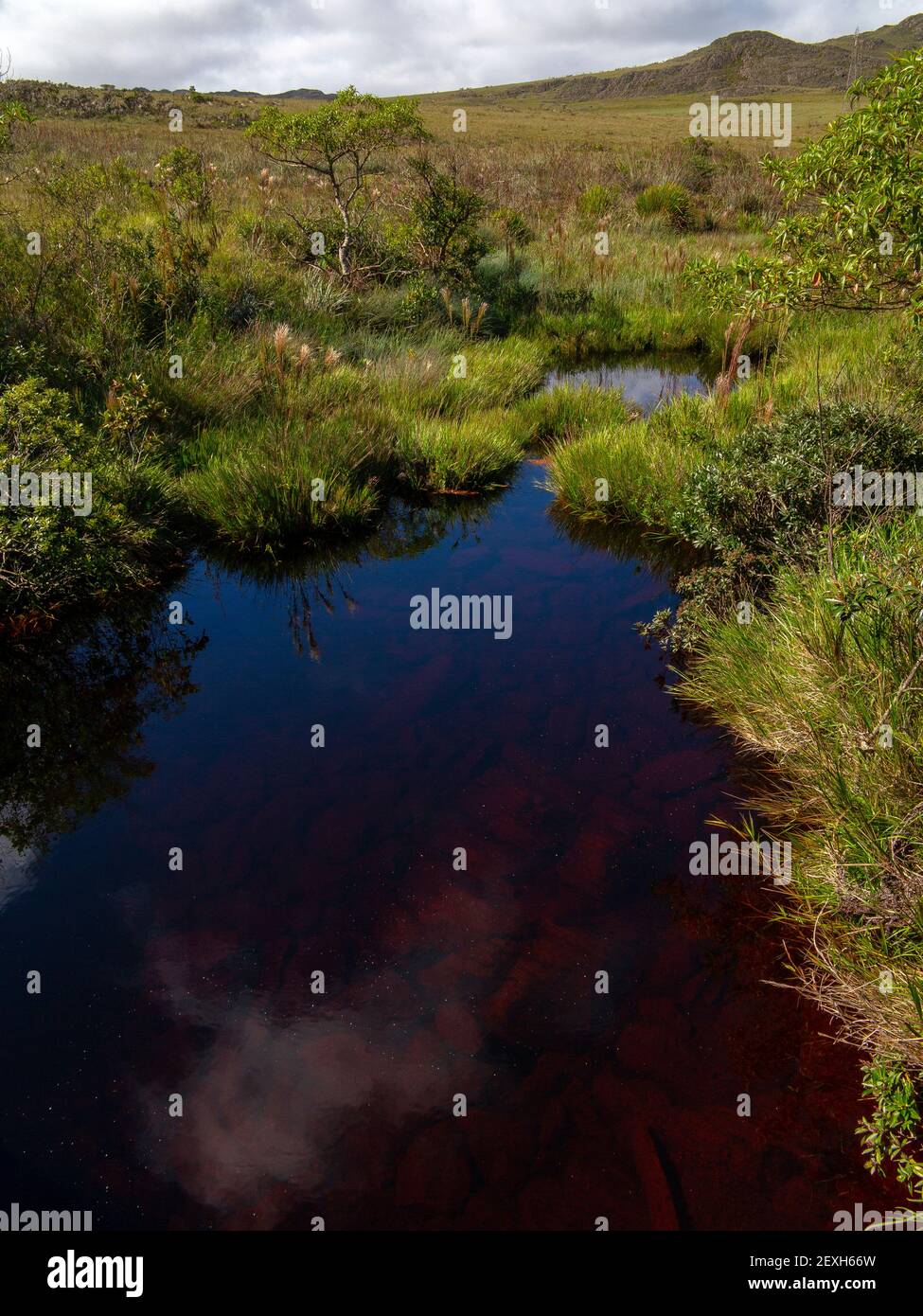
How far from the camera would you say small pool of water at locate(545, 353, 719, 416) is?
440 inches

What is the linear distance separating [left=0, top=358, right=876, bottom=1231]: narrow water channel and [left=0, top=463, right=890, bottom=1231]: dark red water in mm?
12

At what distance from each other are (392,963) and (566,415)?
26.3 feet

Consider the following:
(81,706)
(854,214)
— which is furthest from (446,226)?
(81,706)

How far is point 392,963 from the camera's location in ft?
10.8

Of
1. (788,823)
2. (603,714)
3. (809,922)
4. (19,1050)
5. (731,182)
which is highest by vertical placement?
(731,182)

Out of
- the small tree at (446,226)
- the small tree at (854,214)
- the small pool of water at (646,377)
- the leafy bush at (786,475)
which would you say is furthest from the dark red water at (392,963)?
the small tree at (446,226)

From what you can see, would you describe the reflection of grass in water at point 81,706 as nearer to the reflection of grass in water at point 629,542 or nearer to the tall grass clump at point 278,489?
the tall grass clump at point 278,489

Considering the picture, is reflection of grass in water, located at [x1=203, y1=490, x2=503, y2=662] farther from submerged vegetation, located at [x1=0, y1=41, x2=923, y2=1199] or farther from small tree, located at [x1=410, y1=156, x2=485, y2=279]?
small tree, located at [x1=410, y1=156, x2=485, y2=279]

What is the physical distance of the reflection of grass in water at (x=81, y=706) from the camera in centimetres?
426

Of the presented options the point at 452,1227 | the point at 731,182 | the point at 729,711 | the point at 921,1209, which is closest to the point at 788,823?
the point at 729,711

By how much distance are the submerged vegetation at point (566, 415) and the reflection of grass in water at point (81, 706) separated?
1.39ft

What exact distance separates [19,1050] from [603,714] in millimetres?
3413

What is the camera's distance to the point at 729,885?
3697 millimetres
